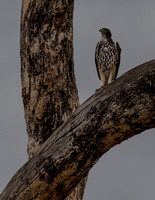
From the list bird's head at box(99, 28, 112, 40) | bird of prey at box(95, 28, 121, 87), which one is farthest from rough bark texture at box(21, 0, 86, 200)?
bird's head at box(99, 28, 112, 40)

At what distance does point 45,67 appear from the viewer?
5.81m

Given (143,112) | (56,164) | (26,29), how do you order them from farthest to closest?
1. (26,29)
2. (56,164)
3. (143,112)

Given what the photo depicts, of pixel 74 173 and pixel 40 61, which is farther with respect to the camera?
pixel 40 61

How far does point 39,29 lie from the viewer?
19.1ft

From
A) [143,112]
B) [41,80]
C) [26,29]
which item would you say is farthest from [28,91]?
[143,112]

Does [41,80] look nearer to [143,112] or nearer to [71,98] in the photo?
[71,98]

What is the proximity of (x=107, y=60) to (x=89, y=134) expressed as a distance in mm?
4126

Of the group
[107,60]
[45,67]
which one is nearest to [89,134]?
[45,67]

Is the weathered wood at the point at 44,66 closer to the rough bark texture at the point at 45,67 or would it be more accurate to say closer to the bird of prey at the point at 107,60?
the rough bark texture at the point at 45,67

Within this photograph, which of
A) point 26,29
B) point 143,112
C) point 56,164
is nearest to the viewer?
point 143,112

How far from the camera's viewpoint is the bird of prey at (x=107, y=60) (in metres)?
8.23

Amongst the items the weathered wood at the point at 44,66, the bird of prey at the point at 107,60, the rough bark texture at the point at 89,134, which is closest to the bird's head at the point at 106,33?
the bird of prey at the point at 107,60

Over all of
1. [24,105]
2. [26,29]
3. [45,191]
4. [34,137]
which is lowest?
[45,191]

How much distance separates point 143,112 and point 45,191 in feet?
3.73
